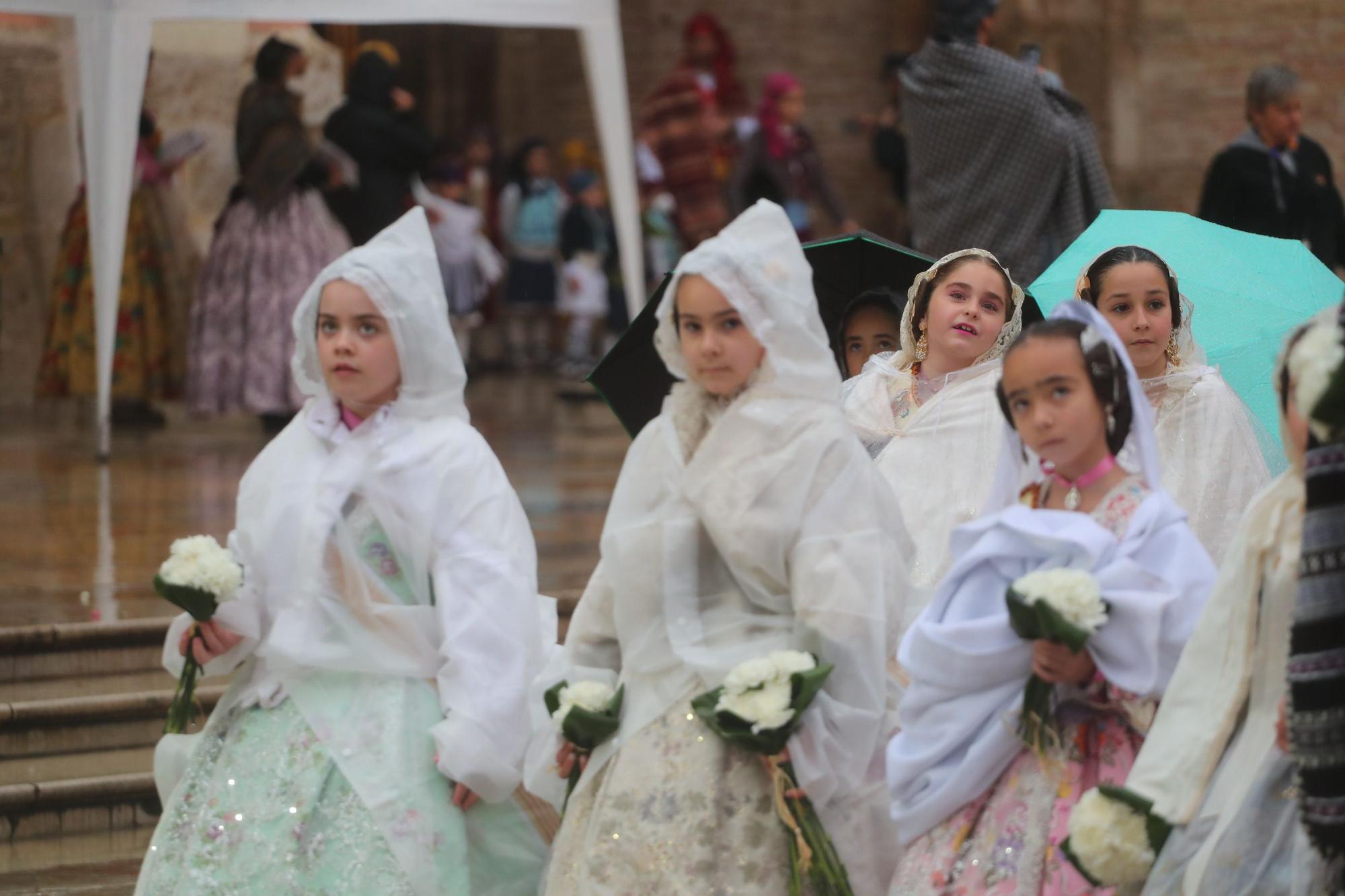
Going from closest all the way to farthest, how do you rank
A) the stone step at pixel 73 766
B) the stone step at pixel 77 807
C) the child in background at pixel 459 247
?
the stone step at pixel 77 807 < the stone step at pixel 73 766 < the child in background at pixel 459 247

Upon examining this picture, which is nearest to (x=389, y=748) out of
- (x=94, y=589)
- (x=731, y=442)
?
(x=731, y=442)

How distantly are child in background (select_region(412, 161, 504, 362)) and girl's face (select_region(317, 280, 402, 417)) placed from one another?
1126 centimetres

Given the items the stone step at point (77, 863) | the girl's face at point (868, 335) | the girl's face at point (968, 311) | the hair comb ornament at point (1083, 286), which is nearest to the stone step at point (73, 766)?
the stone step at point (77, 863)

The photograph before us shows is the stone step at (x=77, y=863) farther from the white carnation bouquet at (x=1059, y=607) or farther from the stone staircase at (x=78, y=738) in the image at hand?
the white carnation bouquet at (x=1059, y=607)

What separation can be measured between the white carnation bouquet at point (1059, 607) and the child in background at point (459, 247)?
494 inches

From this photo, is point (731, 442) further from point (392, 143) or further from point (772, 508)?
point (392, 143)

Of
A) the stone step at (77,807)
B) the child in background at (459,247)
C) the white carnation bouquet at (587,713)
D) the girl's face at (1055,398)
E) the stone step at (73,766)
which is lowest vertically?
the stone step at (77,807)

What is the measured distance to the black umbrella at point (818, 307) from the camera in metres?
5.43

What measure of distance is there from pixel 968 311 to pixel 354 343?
1526mm

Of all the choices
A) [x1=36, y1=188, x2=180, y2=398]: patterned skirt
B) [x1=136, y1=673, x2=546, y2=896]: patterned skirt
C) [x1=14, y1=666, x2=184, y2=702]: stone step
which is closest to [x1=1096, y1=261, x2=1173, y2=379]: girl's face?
[x1=136, y1=673, x2=546, y2=896]: patterned skirt

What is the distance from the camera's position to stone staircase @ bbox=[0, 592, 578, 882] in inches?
222

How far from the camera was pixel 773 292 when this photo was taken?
3932 millimetres

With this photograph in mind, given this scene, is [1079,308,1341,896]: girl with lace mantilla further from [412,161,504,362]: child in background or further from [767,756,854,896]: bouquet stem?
[412,161,504,362]: child in background

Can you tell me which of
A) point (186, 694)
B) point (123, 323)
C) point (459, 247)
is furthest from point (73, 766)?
point (459, 247)
